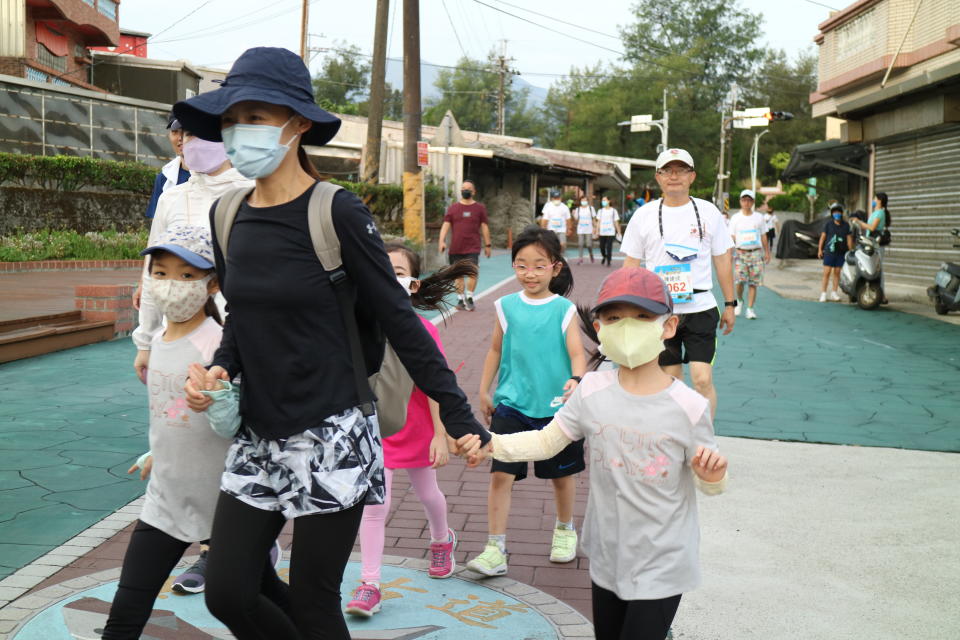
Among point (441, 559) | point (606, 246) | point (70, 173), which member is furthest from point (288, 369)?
point (606, 246)

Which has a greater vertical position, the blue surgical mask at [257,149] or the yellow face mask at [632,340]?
the blue surgical mask at [257,149]

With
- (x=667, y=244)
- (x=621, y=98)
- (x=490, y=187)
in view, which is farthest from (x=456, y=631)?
(x=621, y=98)

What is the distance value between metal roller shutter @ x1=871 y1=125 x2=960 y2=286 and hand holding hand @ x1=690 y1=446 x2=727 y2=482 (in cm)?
1731

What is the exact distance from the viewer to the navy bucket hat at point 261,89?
272 cm

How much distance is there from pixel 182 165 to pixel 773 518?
356cm

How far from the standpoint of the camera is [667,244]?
6344mm

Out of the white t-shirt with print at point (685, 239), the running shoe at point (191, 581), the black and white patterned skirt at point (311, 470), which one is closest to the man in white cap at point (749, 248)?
the white t-shirt with print at point (685, 239)

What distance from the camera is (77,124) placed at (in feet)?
80.5

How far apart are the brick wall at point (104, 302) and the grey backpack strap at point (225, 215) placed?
348 inches

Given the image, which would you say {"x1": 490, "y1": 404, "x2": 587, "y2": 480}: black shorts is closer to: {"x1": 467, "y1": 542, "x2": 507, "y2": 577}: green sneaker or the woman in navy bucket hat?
{"x1": 467, "y1": 542, "x2": 507, "y2": 577}: green sneaker

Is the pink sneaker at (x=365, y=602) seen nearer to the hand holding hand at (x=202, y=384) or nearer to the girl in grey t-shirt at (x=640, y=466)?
the girl in grey t-shirt at (x=640, y=466)

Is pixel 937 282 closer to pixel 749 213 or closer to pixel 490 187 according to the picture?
pixel 749 213

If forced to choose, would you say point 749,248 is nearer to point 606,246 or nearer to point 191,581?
point 606,246

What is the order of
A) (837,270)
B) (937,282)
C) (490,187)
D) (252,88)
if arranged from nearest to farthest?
1. (252,88)
2. (937,282)
3. (837,270)
4. (490,187)
